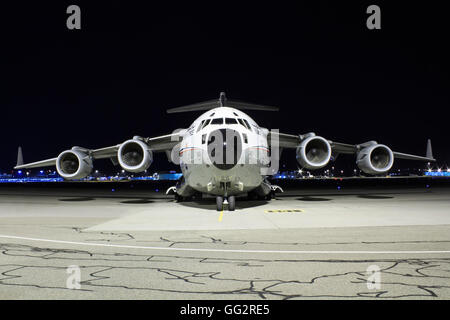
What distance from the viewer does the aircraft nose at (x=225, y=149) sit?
40.8 feet

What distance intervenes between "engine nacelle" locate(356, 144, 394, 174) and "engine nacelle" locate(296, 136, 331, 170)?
2659 millimetres

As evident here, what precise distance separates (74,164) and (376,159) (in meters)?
15.5

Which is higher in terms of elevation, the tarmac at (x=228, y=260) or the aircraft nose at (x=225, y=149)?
the aircraft nose at (x=225, y=149)

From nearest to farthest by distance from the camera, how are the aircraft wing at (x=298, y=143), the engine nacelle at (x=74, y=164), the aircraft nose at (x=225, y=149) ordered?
the aircraft nose at (x=225, y=149) < the aircraft wing at (x=298, y=143) < the engine nacelle at (x=74, y=164)

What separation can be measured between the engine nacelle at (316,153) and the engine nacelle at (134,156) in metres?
6.88

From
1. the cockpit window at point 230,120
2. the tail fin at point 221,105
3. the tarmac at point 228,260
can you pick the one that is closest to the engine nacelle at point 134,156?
the tail fin at point 221,105

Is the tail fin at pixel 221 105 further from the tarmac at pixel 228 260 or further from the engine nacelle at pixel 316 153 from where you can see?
the tarmac at pixel 228 260

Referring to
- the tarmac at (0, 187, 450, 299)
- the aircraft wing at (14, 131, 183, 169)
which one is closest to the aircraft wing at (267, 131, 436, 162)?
the aircraft wing at (14, 131, 183, 169)

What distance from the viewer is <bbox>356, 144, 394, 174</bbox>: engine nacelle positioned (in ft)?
61.7

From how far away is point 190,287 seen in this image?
14.4 feet

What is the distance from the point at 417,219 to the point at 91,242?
8440mm

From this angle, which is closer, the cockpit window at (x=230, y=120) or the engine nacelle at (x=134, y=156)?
the cockpit window at (x=230, y=120)

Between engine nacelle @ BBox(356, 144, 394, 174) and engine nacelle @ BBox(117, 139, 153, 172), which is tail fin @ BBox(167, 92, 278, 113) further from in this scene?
engine nacelle @ BBox(356, 144, 394, 174)
